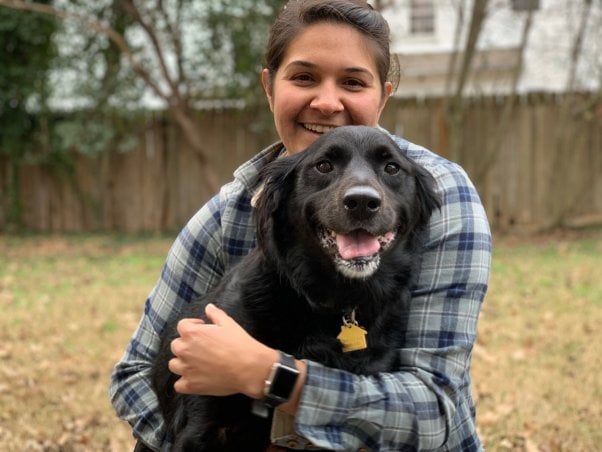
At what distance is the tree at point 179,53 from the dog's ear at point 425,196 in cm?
1084

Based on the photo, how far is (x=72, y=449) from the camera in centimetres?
388

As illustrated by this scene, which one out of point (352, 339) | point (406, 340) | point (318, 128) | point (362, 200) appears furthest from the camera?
point (318, 128)

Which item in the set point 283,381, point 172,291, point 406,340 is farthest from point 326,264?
point 172,291

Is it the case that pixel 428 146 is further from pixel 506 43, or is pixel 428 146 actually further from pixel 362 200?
pixel 362 200

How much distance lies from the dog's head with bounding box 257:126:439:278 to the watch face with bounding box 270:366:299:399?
1.13 ft

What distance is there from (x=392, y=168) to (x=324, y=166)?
21cm

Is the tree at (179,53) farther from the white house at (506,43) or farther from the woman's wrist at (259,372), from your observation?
the woman's wrist at (259,372)

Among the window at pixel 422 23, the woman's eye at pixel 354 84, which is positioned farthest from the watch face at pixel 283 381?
the window at pixel 422 23

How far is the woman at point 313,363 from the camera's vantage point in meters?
2.01

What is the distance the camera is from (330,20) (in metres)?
2.50

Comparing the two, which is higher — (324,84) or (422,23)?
(422,23)

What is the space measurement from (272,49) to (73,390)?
2.96m

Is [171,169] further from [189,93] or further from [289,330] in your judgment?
[289,330]

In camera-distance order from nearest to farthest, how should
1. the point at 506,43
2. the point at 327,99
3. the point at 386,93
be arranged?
the point at 327,99
the point at 386,93
the point at 506,43
